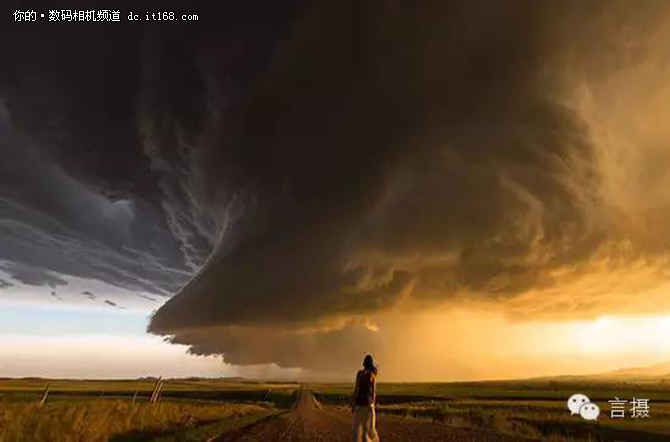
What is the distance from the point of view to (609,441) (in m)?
23.8

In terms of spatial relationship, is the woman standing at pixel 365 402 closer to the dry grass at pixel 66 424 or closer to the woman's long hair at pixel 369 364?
the woman's long hair at pixel 369 364

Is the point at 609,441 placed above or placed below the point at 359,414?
below

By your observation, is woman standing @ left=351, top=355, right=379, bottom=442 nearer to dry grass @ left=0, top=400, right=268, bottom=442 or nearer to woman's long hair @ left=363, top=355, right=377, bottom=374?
woman's long hair @ left=363, top=355, right=377, bottom=374

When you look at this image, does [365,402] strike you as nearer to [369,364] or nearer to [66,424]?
[369,364]

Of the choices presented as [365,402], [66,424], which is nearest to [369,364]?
[365,402]

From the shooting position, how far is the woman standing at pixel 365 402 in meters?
14.4

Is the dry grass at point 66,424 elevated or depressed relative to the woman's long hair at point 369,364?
depressed

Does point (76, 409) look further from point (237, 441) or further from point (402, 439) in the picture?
point (402, 439)

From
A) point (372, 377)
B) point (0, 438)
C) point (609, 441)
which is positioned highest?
point (372, 377)

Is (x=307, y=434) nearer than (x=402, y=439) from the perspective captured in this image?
No

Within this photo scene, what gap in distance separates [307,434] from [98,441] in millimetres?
8445

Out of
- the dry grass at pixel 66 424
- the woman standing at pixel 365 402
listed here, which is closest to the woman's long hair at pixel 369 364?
the woman standing at pixel 365 402

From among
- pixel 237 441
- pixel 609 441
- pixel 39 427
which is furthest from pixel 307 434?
pixel 609 441

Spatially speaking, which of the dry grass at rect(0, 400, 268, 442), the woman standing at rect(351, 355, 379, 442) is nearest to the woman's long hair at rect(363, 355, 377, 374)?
the woman standing at rect(351, 355, 379, 442)
